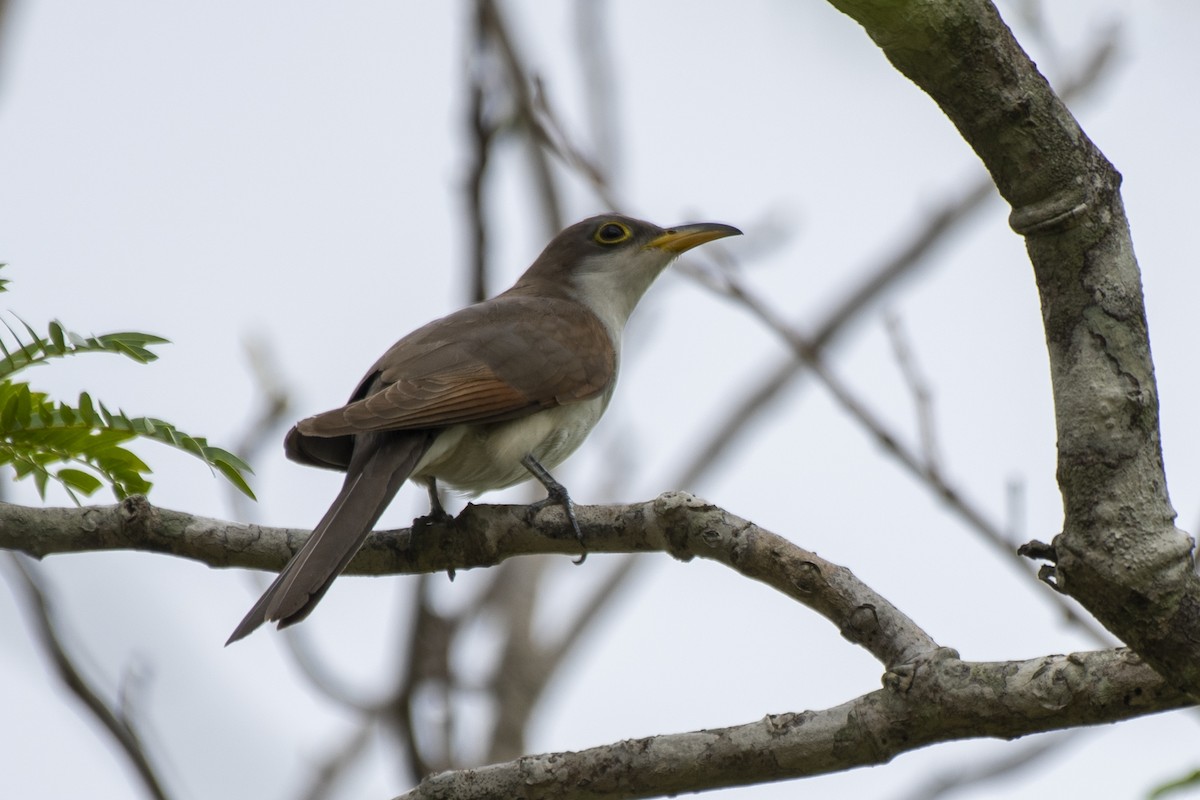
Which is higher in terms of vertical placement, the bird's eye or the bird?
the bird's eye

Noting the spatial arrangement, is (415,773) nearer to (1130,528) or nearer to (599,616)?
(1130,528)

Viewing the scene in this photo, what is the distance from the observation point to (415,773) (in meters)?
5.77

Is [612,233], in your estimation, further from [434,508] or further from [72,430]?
[72,430]

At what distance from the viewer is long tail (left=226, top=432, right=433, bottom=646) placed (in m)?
3.44

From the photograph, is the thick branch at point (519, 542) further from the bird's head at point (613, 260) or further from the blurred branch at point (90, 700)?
the bird's head at point (613, 260)

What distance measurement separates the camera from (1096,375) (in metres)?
2.42

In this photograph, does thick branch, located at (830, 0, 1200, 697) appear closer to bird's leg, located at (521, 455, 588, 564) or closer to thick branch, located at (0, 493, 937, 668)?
thick branch, located at (0, 493, 937, 668)

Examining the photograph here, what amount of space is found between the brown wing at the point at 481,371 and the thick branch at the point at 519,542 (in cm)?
46

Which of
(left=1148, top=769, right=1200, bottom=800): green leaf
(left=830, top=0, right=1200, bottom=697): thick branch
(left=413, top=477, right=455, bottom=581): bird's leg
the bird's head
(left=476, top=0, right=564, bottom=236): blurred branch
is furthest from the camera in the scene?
(left=476, top=0, right=564, bottom=236): blurred branch

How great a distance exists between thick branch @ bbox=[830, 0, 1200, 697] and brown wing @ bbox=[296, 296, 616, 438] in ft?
8.08

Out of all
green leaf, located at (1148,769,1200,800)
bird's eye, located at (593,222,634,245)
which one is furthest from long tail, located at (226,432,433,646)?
bird's eye, located at (593,222,634,245)

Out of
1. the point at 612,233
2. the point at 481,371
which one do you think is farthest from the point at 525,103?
the point at 481,371

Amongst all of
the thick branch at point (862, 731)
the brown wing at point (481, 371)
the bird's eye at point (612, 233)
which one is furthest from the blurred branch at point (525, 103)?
the thick branch at point (862, 731)

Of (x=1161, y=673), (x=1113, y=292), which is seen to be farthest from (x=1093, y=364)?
(x=1161, y=673)
